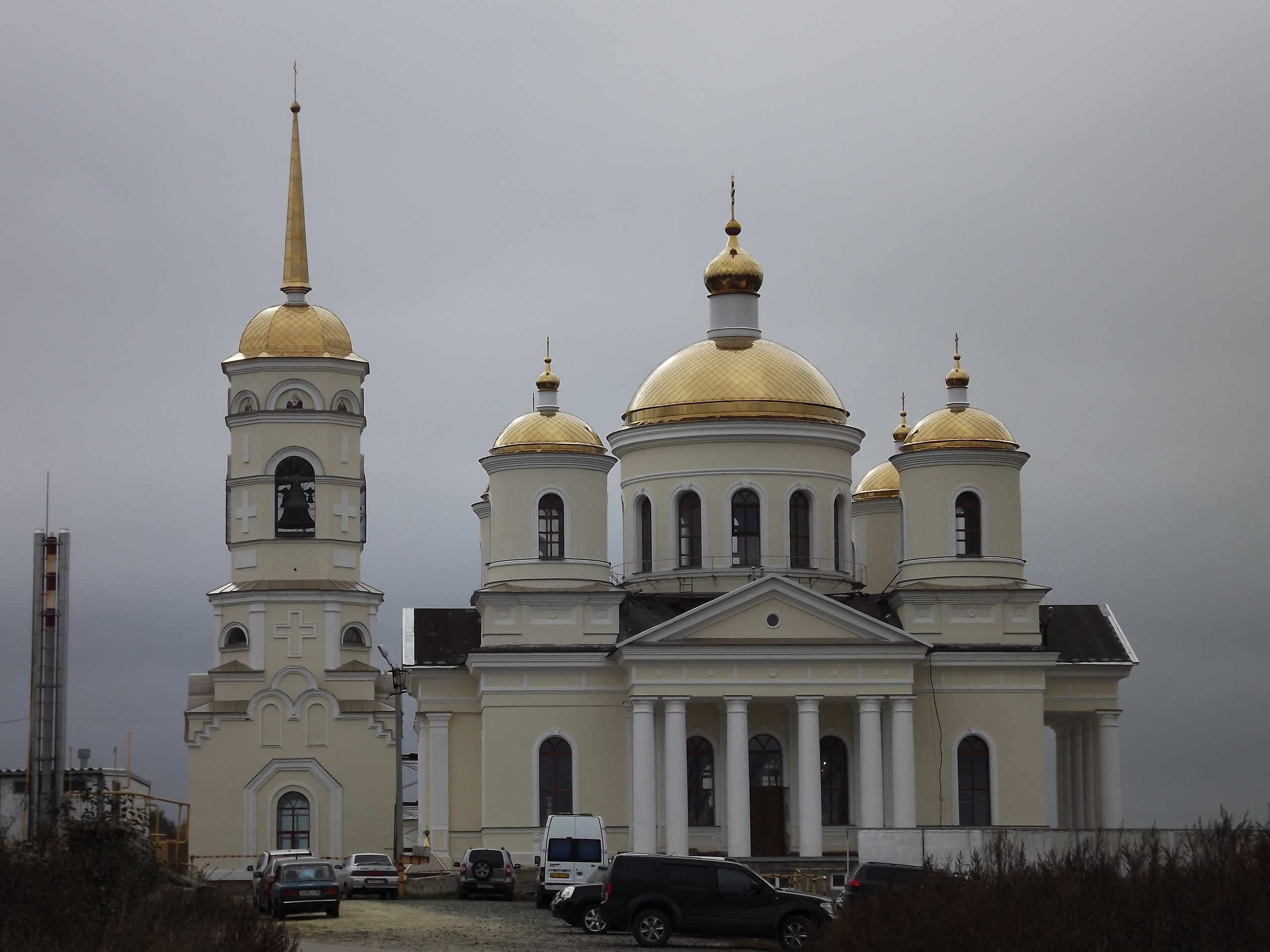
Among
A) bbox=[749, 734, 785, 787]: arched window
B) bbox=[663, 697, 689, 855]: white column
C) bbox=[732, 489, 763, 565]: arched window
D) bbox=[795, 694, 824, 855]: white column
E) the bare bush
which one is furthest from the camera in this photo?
bbox=[732, 489, 763, 565]: arched window

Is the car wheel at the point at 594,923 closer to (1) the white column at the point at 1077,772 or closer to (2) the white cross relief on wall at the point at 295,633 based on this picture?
(1) the white column at the point at 1077,772

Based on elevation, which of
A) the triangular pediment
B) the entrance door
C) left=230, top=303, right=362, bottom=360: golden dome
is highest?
left=230, top=303, right=362, bottom=360: golden dome

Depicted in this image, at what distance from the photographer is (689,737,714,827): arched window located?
45.3m

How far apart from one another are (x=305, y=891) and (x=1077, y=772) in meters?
21.3

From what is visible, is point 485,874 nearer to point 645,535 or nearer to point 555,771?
point 555,771

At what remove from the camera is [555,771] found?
1757 inches

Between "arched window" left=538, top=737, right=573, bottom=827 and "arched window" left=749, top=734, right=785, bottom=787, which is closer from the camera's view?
"arched window" left=538, top=737, right=573, bottom=827

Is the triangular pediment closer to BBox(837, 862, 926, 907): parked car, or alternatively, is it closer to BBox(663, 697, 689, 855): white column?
BBox(663, 697, 689, 855): white column

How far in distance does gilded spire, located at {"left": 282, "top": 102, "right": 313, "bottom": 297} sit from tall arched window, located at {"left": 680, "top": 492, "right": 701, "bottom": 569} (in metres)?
11.4

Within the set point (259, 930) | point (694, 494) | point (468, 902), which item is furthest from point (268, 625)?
point (259, 930)

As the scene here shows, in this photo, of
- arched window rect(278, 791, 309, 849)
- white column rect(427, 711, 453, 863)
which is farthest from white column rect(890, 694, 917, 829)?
arched window rect(278, 791, 309, 849)

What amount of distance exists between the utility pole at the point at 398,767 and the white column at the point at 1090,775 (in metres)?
14.3

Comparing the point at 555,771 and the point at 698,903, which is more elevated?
the point at 555,771

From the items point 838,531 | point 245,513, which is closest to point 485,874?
point 838,531
